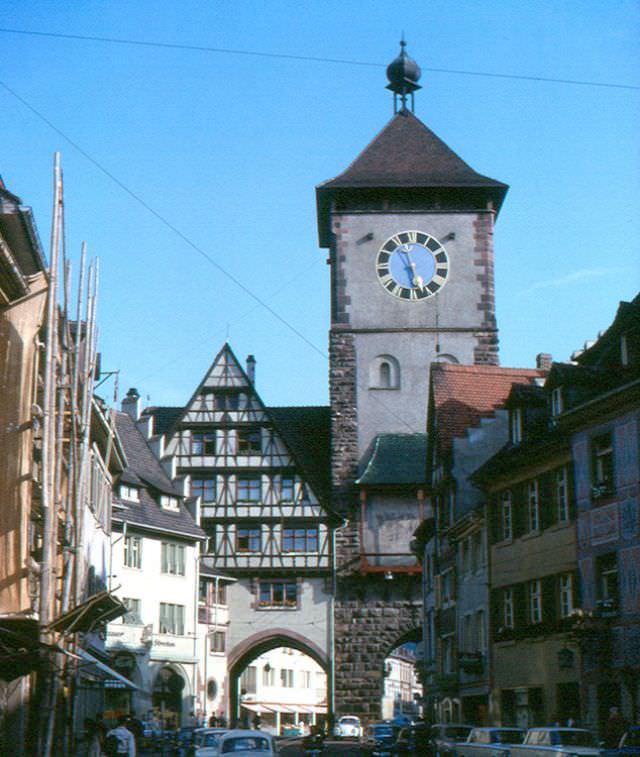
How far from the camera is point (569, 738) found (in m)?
22.0

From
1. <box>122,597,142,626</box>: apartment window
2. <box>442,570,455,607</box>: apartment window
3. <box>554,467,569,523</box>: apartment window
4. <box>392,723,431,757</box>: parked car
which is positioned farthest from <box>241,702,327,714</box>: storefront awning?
<box>554,467,569,523</box>: apartment window

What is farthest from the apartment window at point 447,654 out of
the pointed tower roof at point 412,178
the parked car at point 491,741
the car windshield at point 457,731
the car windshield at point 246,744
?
the pointed tower roof at point 412,178

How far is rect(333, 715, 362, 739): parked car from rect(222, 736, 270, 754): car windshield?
31177mm

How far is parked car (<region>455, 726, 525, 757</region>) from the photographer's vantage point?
23891mm

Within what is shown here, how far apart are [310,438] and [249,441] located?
476 centimetres

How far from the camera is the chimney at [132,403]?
210ft

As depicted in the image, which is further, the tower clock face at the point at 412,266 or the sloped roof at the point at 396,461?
the tower clock face at the point at 412,266

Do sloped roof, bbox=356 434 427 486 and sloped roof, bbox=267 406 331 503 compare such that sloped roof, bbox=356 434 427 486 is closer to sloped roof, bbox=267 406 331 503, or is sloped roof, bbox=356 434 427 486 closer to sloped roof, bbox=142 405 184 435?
sloped roof, bbox=267 406 331 503

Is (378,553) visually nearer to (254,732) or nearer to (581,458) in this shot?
(581,458)

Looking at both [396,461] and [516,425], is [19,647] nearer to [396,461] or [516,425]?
[516,425]

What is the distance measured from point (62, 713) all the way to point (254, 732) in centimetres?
420

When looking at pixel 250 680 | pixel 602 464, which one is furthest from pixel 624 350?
pixel 250 680

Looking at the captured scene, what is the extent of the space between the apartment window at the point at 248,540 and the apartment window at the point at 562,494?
30.9m

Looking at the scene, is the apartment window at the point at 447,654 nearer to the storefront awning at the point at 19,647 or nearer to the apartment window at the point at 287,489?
the apartment window at the point at 287,489
